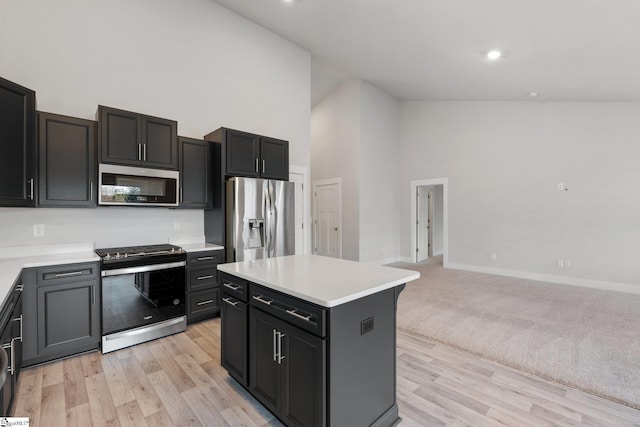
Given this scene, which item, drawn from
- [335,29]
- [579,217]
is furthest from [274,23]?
[579,217]

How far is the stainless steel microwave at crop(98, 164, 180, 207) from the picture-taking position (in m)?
2.88

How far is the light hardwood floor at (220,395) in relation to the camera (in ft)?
5.99

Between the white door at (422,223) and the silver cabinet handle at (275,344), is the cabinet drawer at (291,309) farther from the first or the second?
the white door at (422,223)

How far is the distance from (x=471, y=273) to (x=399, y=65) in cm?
430

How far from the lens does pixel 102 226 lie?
125 inches

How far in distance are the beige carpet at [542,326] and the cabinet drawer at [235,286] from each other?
207 cm

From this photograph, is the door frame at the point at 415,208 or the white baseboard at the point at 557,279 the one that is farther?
the door frame at the point at 415,208

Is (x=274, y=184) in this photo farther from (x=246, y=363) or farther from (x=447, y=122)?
(x=447, y=122)

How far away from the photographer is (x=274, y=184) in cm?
388

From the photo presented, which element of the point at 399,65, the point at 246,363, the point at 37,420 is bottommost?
the point at 37,420

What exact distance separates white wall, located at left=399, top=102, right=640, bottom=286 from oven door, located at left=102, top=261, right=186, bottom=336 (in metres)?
5.64

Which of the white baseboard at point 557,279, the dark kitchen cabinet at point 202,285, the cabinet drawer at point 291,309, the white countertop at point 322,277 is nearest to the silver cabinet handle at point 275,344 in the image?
the cabinet drawer at point 291,309

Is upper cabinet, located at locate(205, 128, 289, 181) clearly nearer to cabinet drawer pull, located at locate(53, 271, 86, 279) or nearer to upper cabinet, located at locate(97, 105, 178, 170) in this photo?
upper cabinet, located at locate(97, 105, 178, 170)

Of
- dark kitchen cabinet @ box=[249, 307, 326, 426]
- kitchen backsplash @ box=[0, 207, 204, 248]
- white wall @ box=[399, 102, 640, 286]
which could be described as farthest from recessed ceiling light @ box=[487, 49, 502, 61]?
kitchen backsplash @ box=[0, 207, 204, 248]
